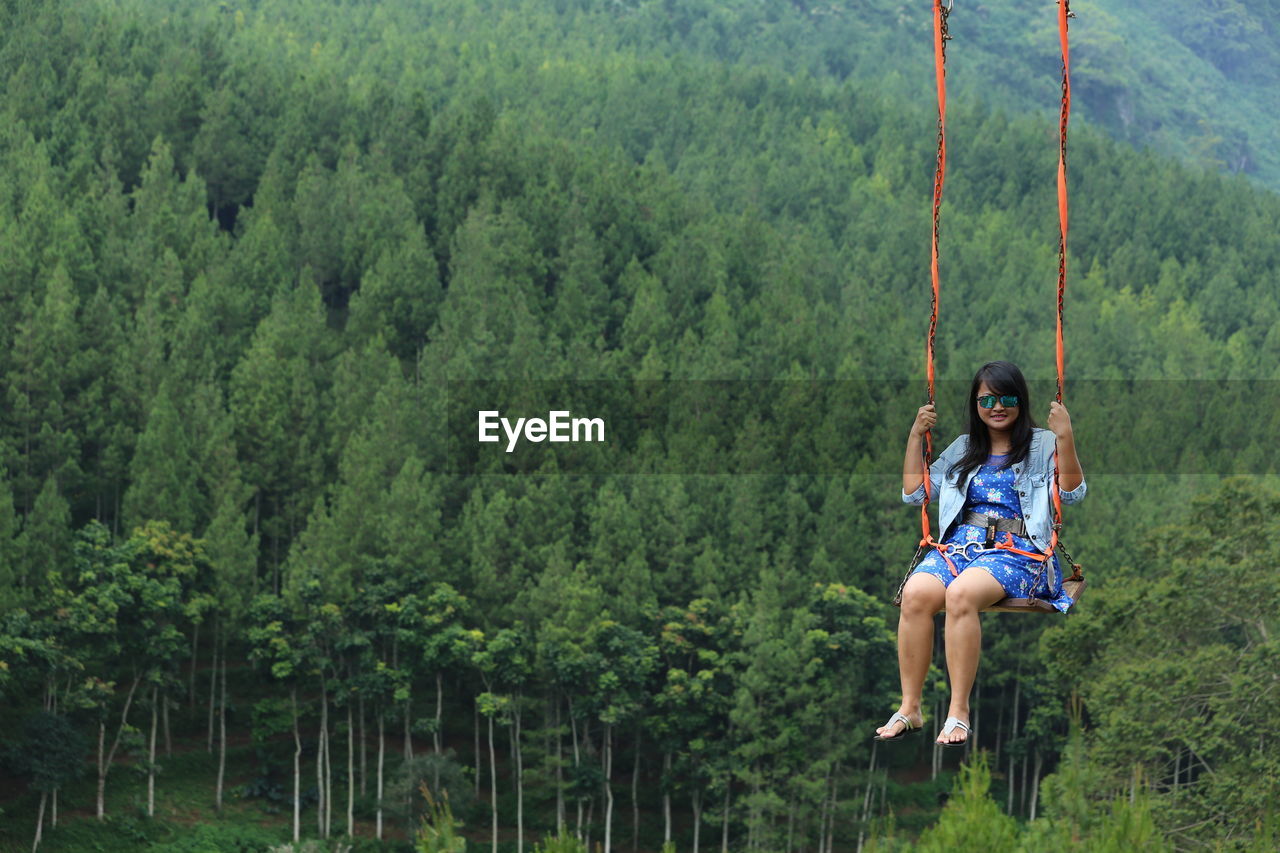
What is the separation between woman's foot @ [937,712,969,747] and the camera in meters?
10.0

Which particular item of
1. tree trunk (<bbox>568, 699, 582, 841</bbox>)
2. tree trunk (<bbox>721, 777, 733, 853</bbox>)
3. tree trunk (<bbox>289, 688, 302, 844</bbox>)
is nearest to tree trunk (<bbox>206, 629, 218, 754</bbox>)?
tree trunk (<bbox>289, 688, 302, 844</bbox>)

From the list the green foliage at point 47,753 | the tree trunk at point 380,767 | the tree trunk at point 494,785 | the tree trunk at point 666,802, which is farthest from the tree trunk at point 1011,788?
the green foliage at point 47,753

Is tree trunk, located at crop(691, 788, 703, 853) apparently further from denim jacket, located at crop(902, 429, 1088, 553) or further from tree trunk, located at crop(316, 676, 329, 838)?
denim jacket, located at crop(902, 429, 1088, 553)

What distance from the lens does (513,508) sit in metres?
62.1

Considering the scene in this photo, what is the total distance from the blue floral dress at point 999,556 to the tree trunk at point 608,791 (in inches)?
1681

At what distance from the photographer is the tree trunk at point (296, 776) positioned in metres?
52.4

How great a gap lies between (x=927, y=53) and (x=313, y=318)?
109m

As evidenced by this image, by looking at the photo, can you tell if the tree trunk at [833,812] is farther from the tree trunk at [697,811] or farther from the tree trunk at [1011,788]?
the tree trunk at [1011,788]

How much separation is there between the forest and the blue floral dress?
34.4 ft

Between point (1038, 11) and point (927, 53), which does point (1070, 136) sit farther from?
point (1038, 11)

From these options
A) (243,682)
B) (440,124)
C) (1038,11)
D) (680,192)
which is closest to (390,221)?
(440,124)

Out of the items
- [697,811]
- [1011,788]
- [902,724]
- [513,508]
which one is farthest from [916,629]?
[513,508]

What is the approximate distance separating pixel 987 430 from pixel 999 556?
2.50 ft

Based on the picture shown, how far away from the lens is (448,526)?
63562 millimetres
